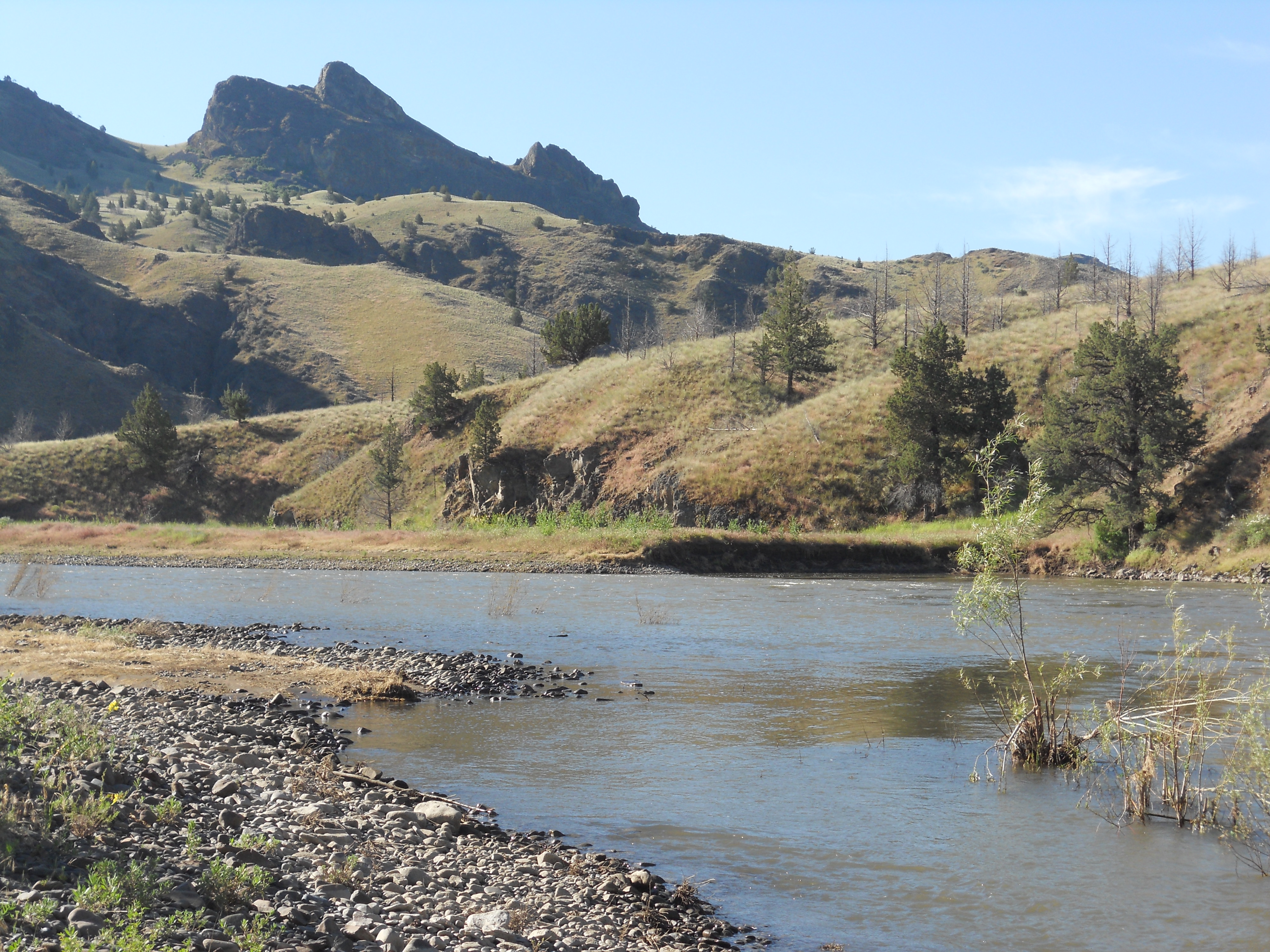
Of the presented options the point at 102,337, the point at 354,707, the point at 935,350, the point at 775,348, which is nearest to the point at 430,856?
the point at 354,707

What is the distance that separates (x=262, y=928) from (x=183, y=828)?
237 centimetres

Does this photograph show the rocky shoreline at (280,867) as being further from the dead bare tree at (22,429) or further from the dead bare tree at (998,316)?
the dead bare tree at (22,429)

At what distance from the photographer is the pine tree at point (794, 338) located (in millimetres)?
72812

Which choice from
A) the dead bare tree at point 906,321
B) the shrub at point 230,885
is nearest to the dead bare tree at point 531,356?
the dead bare tree at point 906,321

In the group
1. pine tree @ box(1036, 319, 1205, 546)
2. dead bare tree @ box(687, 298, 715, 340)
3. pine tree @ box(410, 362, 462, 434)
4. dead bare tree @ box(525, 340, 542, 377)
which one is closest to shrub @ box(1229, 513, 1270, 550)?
pine tree @ box(1036, 319, 1205, 546)

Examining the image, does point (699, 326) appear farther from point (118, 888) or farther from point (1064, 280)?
point (118, 888)

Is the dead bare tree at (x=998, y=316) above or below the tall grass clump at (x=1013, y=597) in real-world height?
above

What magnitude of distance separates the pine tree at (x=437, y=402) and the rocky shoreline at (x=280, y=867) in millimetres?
68108

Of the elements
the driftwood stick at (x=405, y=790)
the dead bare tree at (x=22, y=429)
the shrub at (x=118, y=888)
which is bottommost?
the driftwood stick at (x=405, y=790)

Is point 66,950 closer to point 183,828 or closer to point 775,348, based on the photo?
point 183,828

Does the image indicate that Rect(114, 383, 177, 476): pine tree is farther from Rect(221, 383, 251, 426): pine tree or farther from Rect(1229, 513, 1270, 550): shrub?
Rect(1229, 513, 1270, 550): shrub

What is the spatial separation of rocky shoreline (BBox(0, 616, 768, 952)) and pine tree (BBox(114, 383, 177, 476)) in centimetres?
7486

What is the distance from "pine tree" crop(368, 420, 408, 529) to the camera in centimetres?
6738

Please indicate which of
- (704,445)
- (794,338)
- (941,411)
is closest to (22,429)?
(704,445)
